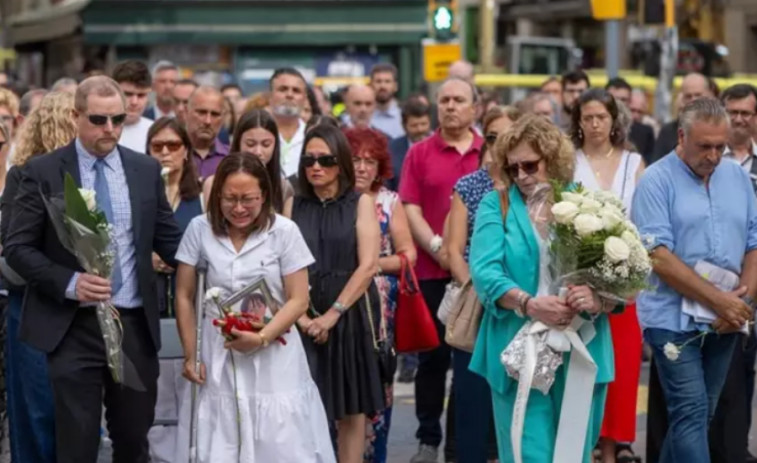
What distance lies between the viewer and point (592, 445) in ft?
26.4

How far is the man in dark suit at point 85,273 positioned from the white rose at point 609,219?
6.70ft

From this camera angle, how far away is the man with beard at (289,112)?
38.7 feet

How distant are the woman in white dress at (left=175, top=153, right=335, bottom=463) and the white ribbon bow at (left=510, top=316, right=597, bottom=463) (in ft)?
3.38

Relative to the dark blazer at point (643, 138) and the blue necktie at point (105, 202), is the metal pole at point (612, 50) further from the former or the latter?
the blue necktie at point (105, 202)

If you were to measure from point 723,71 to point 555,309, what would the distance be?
94.7 ft

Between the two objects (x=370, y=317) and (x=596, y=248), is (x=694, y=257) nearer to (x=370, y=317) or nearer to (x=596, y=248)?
(x=596, y=248)

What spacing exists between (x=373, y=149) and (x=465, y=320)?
148 centimetres

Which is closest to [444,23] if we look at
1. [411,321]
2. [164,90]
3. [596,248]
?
[164,90]

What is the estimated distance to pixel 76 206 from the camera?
300 inches

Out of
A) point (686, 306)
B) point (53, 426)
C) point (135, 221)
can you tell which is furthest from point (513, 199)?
point (53, 426)

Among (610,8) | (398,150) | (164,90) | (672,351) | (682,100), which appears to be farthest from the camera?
(610,8)

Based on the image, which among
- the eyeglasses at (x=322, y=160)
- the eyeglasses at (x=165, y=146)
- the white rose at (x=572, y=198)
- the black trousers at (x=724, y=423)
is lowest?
the black trousers at (x=724, y=423)

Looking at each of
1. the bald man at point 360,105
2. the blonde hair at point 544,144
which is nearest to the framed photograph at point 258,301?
the blonde hair at point 544,144

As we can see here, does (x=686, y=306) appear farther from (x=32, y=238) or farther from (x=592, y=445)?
(x=32, y=238)
